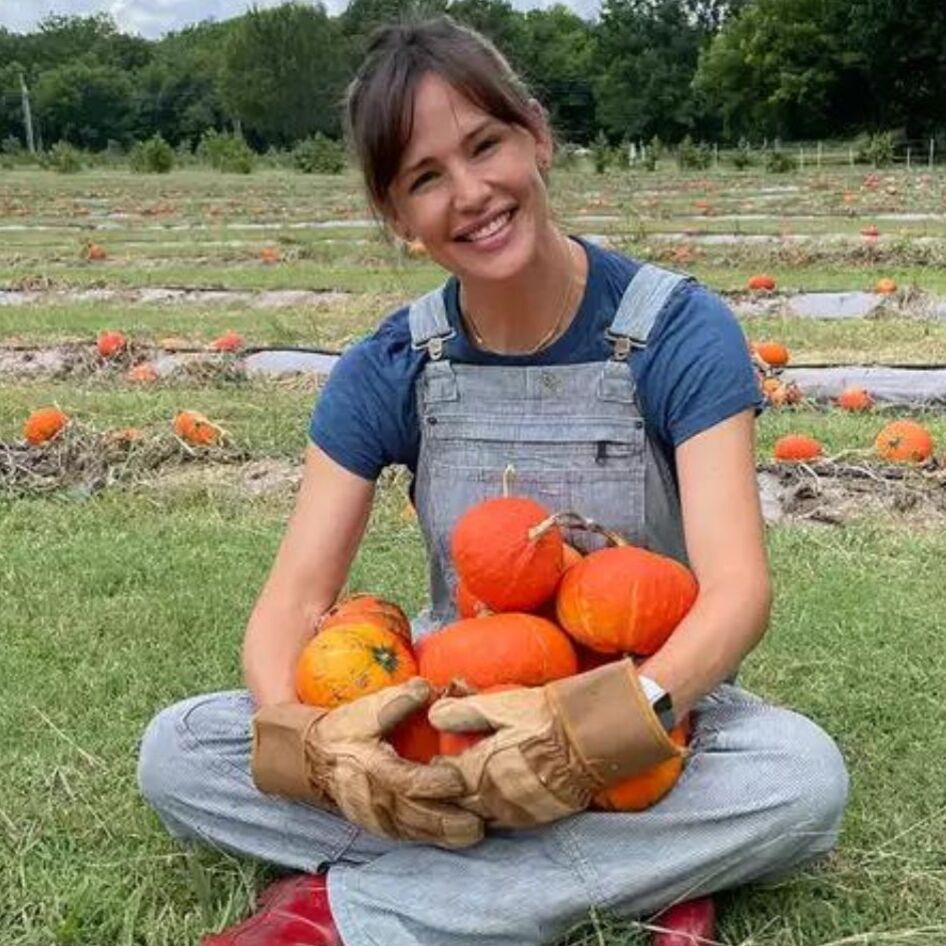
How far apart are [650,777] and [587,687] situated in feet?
0.81

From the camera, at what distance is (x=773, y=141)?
53438 mm

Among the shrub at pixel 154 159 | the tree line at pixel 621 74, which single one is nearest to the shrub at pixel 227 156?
the shrub at pixel 154 159

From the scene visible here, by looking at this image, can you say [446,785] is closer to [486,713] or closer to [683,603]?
[486,713]

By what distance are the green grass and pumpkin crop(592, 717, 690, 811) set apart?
0.62ft

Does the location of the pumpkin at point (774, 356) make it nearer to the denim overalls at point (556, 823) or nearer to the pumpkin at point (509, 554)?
the denim overalls at point (556, 823)

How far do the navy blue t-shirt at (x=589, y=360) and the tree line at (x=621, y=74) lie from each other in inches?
1122

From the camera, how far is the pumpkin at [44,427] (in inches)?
225

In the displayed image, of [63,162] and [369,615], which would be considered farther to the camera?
[63,162]

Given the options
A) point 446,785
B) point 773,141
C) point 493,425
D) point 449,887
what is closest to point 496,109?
point 493,425

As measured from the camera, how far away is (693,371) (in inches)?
91.3

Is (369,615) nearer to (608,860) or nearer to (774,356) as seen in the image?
(608,860)

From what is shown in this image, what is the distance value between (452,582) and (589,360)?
475 mm

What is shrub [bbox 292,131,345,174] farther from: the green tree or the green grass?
the green grass

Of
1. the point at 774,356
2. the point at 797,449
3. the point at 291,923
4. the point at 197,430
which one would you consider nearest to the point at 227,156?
the point at 774,356
